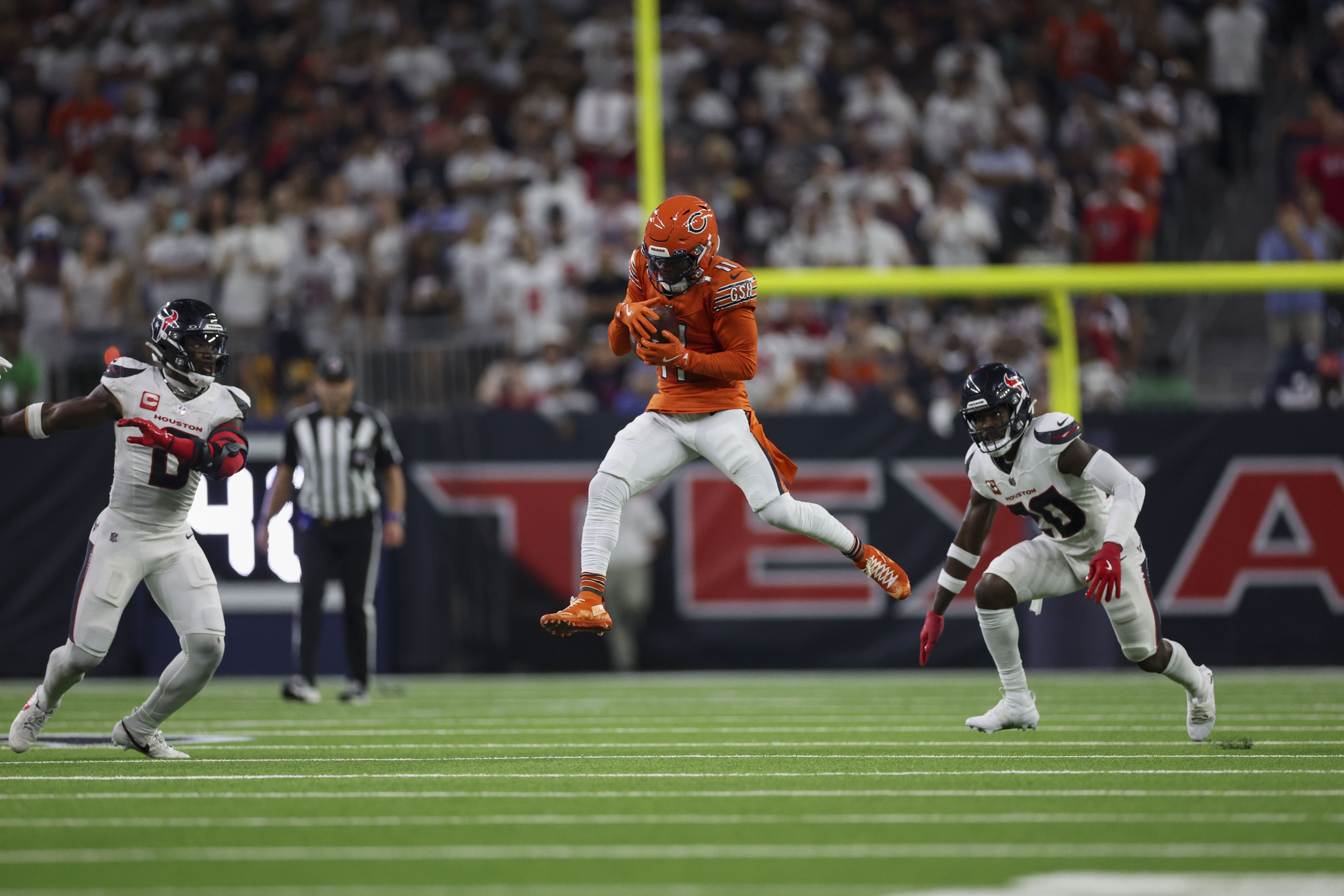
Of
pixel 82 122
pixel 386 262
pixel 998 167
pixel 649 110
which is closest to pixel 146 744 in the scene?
pixel 649 110

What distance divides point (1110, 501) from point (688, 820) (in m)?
2.65

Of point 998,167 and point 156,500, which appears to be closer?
point 156,500

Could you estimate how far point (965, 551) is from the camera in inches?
276

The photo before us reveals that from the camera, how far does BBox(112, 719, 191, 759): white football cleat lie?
637 cm

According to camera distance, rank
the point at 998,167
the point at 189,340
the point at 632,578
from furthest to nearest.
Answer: the point at 998,167, the point at 632,578, the point at 189,340

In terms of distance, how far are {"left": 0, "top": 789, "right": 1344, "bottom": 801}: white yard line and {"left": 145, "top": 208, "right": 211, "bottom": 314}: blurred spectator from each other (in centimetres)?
789

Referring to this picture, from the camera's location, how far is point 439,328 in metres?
12.0

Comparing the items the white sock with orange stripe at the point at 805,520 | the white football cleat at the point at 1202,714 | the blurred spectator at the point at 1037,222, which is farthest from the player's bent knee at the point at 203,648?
the blurred spectator at the point at 1037,222

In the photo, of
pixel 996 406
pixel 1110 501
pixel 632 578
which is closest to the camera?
pixel 996 406

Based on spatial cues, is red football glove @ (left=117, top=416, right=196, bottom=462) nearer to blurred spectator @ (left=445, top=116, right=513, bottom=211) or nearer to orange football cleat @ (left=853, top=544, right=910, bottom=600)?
orange football cleat @ (left=853, top=544, right=910, bottom=600)

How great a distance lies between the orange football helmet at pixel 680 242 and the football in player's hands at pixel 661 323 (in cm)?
11

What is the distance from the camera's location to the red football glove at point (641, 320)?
657 centimetres

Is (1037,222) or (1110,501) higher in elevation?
(1037,222)

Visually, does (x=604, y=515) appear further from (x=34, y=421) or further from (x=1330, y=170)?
(x=1330, y=170)
